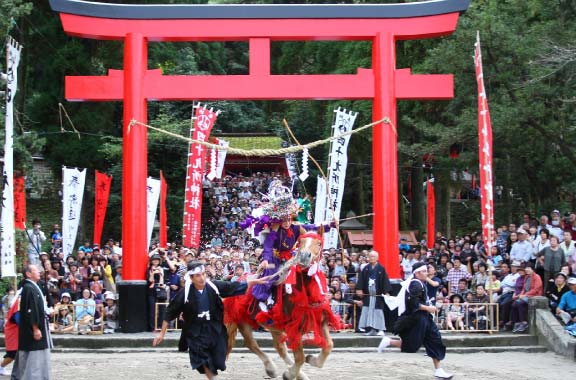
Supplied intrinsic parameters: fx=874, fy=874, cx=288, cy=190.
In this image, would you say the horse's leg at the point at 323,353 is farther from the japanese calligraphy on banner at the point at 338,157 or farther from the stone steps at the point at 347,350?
the japanese calligraphy on banner at the point at 338,157

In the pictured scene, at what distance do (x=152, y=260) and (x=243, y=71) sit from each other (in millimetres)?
24488

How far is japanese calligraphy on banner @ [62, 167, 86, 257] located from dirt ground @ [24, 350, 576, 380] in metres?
8.12

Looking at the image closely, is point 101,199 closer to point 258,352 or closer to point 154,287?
point 154,287

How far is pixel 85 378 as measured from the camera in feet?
38.9

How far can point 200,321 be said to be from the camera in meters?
10.4

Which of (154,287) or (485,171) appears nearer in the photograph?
(485,171)

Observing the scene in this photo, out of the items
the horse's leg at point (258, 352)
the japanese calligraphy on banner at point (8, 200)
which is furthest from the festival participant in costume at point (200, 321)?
the japanese calligraphy on banner at point (8, 200)

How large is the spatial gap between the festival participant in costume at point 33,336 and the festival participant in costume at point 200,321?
1455mm

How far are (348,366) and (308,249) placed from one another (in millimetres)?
2931

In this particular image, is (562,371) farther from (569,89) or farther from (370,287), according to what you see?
(569,89)

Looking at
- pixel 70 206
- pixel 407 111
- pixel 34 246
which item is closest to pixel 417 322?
pixel 34 246

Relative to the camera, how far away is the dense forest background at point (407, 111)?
19500 mm

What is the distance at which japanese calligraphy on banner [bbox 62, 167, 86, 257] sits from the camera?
2269 cm

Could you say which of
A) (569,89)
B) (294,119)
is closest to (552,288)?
(569,89)
